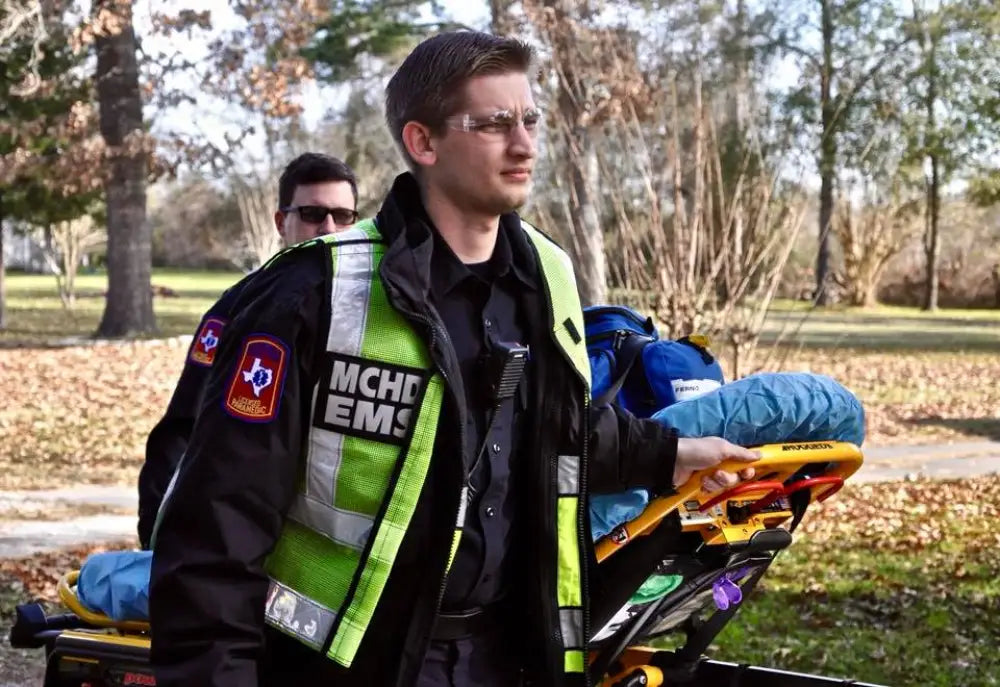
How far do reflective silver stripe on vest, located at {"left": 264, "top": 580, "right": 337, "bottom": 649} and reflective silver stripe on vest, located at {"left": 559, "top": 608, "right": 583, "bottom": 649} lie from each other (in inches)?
19.9

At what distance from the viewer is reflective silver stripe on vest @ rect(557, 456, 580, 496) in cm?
258

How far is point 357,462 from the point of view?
90.9 inches

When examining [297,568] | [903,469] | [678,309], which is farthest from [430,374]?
[903,469]

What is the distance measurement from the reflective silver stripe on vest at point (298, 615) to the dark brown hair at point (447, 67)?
88 centimetres

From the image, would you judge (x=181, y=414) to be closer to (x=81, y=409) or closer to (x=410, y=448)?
(x=410, y=448)

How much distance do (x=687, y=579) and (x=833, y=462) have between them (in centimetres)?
47

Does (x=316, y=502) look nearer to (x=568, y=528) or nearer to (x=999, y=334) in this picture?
(x=568, y=528)

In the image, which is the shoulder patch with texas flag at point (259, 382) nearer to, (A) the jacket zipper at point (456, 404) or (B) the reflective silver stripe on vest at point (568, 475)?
(A) the jacket zipper at point (456, 404)

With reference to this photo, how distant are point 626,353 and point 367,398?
4.23ft

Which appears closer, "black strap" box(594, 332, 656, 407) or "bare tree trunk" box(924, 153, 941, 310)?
"black strap" box(594, 332, 656, 407)

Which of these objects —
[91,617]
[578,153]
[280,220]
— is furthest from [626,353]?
[578,153]

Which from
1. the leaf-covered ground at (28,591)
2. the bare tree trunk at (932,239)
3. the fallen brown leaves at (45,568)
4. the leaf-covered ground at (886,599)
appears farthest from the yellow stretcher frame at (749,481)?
the bare tree trunk at (932,239)

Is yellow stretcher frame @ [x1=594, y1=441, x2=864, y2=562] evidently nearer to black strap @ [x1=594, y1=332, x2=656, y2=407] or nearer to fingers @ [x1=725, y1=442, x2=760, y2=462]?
fingers @ [x1=725, y1=442, x2=760, y2=462]

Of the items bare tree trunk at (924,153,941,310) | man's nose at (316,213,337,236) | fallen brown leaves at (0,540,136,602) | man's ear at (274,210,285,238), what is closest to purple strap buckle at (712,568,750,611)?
man's nose at (316,213,337,236)
